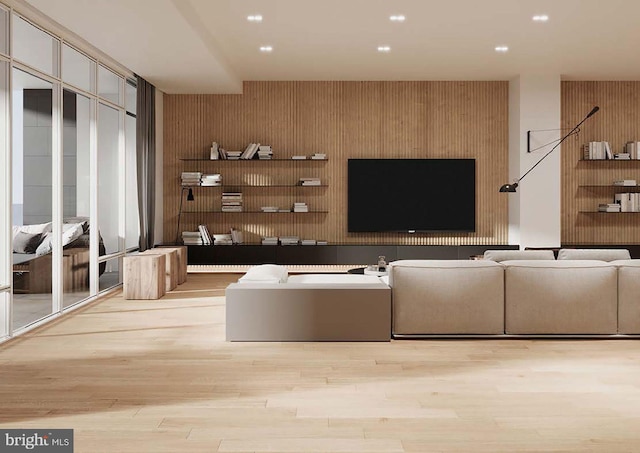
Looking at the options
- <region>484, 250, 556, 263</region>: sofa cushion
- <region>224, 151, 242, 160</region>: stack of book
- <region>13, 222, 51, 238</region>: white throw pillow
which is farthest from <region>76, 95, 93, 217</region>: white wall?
<region>484, 250, 556, 263</region>: sofa cushion

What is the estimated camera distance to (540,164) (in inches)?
342

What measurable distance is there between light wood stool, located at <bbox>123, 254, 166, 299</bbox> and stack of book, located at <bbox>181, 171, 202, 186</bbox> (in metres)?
2.41

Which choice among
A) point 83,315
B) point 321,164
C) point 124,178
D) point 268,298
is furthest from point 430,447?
point 321,164

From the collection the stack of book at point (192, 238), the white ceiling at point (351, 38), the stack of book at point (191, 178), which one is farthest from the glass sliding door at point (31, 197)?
the stack of book at point (191, 178)

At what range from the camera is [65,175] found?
6.01 metres

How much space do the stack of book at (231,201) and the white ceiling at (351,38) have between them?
5.00 feet

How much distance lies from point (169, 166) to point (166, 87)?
3.97 feet

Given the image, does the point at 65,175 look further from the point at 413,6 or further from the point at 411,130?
the point at 411,130

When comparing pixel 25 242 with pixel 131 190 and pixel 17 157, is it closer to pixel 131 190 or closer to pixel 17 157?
pixel 17 157

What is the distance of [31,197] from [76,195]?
0.99 m

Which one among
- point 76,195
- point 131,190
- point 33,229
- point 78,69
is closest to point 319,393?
point 33,229

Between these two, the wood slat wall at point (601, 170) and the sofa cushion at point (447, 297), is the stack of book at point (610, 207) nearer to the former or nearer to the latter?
the wood slat wall at point (601, 170)

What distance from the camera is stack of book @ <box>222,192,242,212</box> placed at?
29.7 feet

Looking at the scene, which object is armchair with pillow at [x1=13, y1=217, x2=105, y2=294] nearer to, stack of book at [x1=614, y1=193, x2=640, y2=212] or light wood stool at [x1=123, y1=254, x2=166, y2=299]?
light wood stool at [x1=123, y1=254, x2=166, y2=299]
